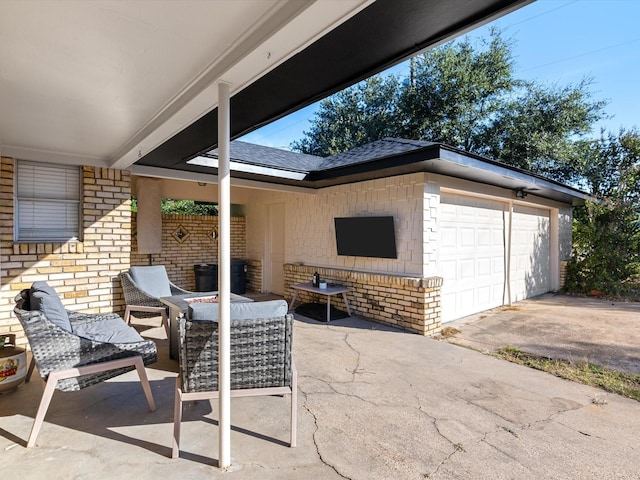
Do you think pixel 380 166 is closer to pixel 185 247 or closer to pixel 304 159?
pixel 304 159

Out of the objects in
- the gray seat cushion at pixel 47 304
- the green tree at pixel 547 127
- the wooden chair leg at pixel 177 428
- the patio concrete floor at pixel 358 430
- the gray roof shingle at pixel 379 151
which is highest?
the green tree at pixel 547 127

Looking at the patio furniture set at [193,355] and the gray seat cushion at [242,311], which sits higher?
the gray seat cushion at [242,311]

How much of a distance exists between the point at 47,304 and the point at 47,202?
275 cm

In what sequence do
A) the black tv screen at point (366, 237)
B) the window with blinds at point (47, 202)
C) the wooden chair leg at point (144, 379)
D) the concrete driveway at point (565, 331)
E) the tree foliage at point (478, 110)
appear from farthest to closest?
1. the tree foliage at point (478, 110)
2. the black tv screen at point (366, 237)
3. the window with blinds at point (47, 202)
4. the concrete driveway at point (565, 331)
5. the wooden chair leg at point (144, 379)

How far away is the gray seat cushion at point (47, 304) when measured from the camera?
2.65 metres

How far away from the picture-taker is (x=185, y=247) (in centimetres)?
815

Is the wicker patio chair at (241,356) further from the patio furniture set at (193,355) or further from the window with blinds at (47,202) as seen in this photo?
the window with blinds at (47,202)

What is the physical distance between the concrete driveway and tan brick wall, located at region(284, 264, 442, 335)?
1.64ft

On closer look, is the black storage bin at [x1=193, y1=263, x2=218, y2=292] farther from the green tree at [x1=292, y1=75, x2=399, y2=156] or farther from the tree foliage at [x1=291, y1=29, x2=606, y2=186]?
the tree foliage at [x1=291, y1=29, x2=606, y2=186]

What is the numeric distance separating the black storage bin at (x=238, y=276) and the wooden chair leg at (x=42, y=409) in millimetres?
6037

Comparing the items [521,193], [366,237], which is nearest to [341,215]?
[366,237]

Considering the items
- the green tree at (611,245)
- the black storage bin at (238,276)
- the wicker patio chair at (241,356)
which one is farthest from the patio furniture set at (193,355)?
the green tree at (611,245)

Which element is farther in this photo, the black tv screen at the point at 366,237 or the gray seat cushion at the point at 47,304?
the black tv screen at the point at 366,237

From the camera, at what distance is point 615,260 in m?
8.84
